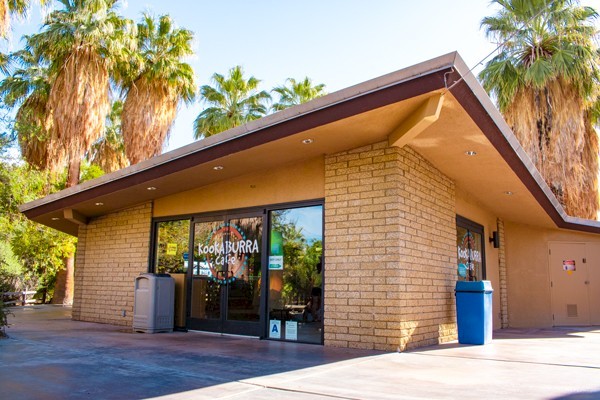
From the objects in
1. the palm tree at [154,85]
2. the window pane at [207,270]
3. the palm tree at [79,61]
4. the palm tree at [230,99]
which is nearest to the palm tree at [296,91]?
the palm tree at [230,99]

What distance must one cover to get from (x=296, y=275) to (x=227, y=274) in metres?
1.70

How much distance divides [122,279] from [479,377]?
886 cm

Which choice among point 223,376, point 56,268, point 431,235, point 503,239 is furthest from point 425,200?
point 56,268

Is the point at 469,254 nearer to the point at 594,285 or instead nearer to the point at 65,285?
the point at 594,285

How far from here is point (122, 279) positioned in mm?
12039

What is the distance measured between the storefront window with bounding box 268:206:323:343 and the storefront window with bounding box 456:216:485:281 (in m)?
3.28

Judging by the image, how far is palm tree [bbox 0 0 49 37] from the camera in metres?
11.4

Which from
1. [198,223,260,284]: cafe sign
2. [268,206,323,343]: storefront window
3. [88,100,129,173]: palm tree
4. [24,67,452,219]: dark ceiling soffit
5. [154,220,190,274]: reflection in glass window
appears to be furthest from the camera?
[88,100,129,173]: palm tree

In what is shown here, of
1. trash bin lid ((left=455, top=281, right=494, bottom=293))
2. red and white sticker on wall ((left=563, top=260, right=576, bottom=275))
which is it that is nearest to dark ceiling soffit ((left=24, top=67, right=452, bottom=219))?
Answer: trash bin lid ((left=455, top=281, right=494, bottom=293))

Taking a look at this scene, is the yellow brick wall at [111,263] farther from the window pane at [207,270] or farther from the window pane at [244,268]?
the window pane at [244,268]

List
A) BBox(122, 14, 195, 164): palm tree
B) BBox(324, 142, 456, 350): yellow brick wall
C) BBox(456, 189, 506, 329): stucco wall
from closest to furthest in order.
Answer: BBox(324, 142, 456, 350): yellow brick wall
BBox(456, 189, 506, 329): stucco wall
BBox(122, 14, 195, 164): palm tree

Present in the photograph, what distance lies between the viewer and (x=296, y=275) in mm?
9031

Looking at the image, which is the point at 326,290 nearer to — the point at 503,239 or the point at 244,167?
the point at 244,167

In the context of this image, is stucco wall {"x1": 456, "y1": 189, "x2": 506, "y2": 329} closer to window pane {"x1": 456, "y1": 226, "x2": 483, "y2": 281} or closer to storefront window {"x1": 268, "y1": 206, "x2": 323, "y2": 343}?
window pane {"x1": 456, "y1": 226, "x2": 483, "y2": 281}
